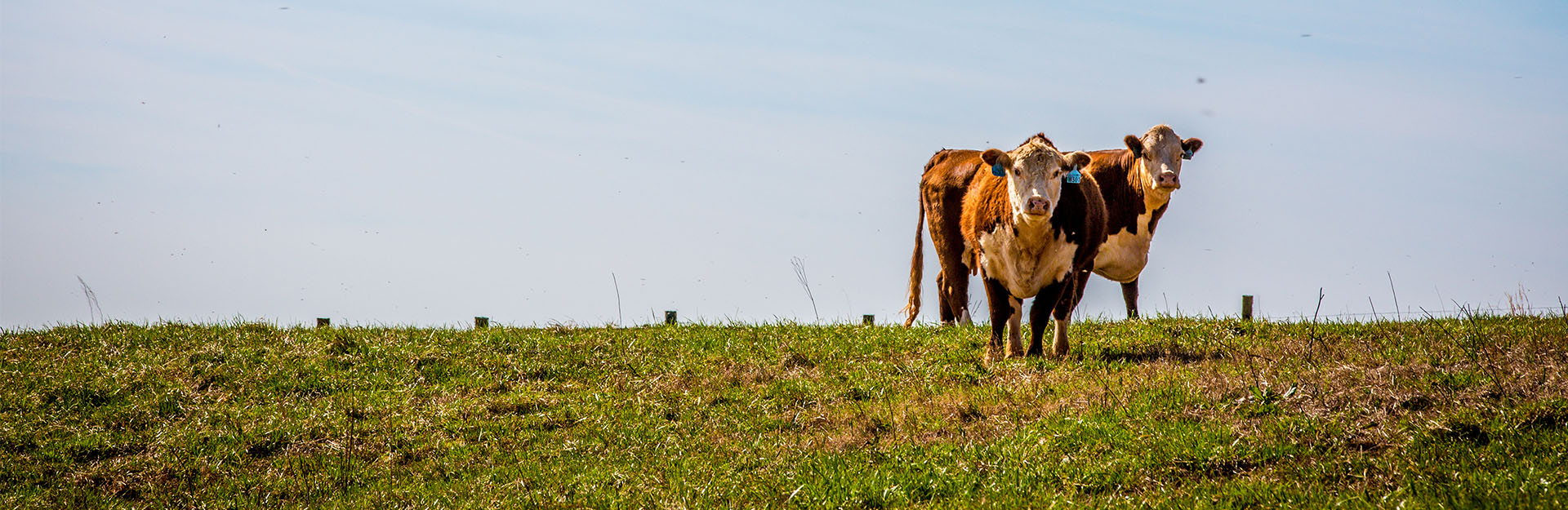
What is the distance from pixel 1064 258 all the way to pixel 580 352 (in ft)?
17.8

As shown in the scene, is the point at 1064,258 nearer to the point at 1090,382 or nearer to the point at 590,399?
the point at 1090,382

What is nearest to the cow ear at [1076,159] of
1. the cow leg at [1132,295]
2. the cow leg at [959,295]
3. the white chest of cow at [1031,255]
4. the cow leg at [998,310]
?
the white chest of cow at [1031,255]

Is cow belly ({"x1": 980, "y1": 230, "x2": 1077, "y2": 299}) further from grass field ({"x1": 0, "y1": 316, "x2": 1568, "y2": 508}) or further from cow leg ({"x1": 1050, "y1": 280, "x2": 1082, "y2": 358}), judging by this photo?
grass field ({"x1": 0, "y1": 316, "x2": 1568, "y2": 508})

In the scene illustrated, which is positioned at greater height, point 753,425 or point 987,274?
point 987,274

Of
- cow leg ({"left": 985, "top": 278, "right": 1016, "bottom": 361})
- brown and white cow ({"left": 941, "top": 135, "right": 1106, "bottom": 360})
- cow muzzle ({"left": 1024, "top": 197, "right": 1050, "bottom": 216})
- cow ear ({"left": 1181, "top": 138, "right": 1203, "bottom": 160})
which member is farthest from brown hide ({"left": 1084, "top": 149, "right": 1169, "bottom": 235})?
cow muzzle ({"left": 1024, "top": 197, "right": 1050, "bottom": 216})

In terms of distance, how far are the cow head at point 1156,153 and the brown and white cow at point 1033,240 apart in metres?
3.00

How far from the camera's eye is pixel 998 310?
12391 mm

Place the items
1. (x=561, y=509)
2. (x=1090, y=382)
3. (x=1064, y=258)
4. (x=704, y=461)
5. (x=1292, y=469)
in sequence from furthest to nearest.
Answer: (x=1064, y=258) → (x=1090, y=382) → (x=704, y=461) → (x=561, y=509) → (x=1292, y=469)

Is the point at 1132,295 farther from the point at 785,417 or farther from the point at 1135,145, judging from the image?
the point at 785,417

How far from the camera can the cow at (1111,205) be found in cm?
1388

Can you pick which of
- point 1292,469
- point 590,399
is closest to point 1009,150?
point 590,399

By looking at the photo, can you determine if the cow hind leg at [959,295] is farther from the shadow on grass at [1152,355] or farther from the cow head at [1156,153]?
the cow head at [1156,153]

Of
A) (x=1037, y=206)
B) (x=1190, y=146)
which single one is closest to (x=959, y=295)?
(x=1037, y=206)

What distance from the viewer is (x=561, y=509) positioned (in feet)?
27.7
